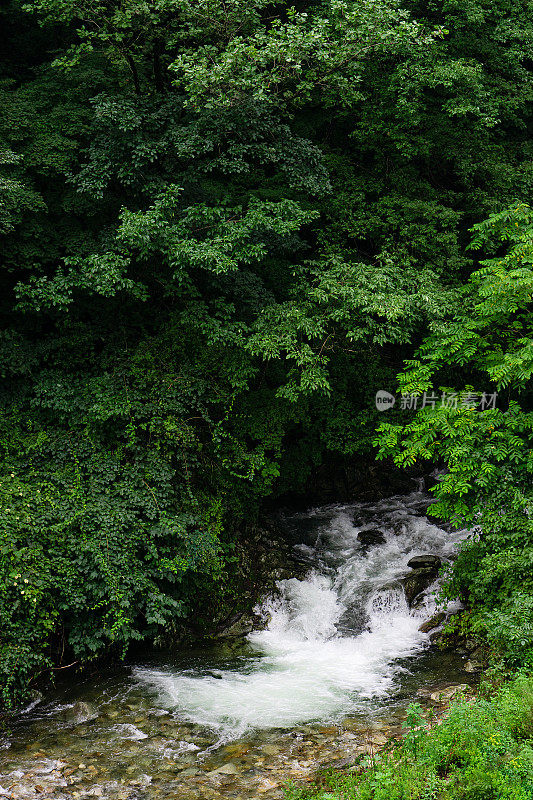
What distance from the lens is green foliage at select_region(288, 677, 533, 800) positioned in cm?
415

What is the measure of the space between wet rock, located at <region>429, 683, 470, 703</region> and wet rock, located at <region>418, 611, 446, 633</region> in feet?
5.15

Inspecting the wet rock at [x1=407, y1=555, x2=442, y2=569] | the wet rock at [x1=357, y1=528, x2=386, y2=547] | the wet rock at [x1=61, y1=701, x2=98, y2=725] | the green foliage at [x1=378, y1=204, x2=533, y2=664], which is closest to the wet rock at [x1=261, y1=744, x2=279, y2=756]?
the wet rock at [x1=61, y1=701, x2=98, y2=725]

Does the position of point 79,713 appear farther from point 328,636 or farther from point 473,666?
point 473,666

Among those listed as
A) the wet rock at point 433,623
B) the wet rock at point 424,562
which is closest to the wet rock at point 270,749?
the wet rock at point 433,623

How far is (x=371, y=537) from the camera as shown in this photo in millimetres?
10781

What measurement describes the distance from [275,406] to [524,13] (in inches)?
351

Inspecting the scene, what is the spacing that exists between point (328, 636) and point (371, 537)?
2.65 m

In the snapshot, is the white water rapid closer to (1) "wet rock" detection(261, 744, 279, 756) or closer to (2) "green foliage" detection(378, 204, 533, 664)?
(1) "wet rock" detection(261, 744, 279, 756)

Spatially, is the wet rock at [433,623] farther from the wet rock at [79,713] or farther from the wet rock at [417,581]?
the wet rock at [79,713]

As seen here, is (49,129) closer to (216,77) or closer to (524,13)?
(216,77)

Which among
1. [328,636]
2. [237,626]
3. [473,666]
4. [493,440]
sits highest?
[493,440]

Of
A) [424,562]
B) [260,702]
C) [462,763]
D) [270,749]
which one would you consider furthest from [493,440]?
[270,749]

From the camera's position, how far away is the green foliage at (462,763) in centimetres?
415

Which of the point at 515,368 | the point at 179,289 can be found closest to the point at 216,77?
the point at 179,289
